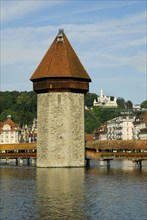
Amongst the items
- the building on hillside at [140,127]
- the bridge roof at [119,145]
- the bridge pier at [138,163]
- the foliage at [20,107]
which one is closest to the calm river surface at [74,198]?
the bridge roof at [119,145]

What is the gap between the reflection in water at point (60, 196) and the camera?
21047 mm

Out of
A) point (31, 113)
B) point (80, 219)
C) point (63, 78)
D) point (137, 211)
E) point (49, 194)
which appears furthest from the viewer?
point (31, 113)

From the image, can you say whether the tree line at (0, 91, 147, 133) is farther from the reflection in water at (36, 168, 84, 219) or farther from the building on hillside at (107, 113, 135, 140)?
the reflection in water at (36, 168, 84, 219)

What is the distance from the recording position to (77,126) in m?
45.3

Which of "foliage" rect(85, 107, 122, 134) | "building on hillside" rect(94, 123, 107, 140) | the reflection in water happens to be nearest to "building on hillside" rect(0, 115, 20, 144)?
"building on hillside" rect(94, 123, 107, 140)

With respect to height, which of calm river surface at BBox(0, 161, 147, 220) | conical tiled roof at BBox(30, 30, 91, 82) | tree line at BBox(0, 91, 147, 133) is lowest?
calm river surface at BBox(0, 161, 147, 220)

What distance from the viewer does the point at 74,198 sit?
24828mm

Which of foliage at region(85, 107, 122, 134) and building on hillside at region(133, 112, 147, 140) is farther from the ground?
foliage at region(85, 107, 122, 134)

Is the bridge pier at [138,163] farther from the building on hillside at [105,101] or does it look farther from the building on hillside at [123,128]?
the building on hillside at [105,101]

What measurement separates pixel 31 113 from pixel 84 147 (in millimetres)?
73433

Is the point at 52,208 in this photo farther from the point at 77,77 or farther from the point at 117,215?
the point at 77,77

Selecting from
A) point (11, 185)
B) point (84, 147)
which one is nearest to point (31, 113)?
point (84, 147)

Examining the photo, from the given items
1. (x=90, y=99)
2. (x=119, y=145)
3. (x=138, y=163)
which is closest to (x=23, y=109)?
(x=90, y=99)

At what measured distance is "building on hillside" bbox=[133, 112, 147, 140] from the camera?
9500cm
